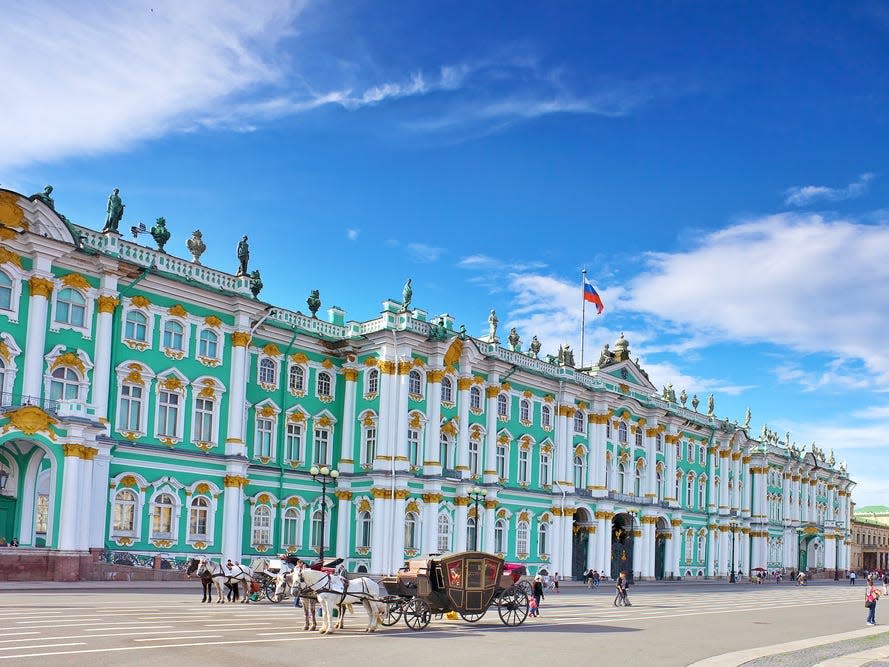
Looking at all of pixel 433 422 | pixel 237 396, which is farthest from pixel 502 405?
pixel 237 396

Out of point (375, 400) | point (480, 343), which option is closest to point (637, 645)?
point (375, 400)

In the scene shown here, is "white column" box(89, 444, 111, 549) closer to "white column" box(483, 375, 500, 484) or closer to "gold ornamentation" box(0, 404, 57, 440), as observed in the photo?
"gold ornamentation" box(0, 404, 57, 440)

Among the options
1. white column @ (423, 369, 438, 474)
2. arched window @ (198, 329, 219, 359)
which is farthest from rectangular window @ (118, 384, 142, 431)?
white column @ (423, 369, 438, 474)

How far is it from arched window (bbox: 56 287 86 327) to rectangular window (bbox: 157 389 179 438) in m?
5.57

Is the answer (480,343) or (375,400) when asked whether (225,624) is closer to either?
(375,400)

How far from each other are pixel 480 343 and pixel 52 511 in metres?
29.3

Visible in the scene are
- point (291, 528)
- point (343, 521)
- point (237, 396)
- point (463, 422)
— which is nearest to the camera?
point (237, 396)

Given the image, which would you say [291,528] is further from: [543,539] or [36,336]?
[543,539]

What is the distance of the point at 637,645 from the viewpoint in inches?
969

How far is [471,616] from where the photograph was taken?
30.1 m

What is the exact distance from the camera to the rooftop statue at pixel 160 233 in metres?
45.8

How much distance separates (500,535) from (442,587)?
35305mm

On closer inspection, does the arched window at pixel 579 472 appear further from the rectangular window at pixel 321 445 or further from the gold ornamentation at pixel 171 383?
the gold ornamentation at pixel 171 383

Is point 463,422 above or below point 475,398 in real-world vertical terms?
below
